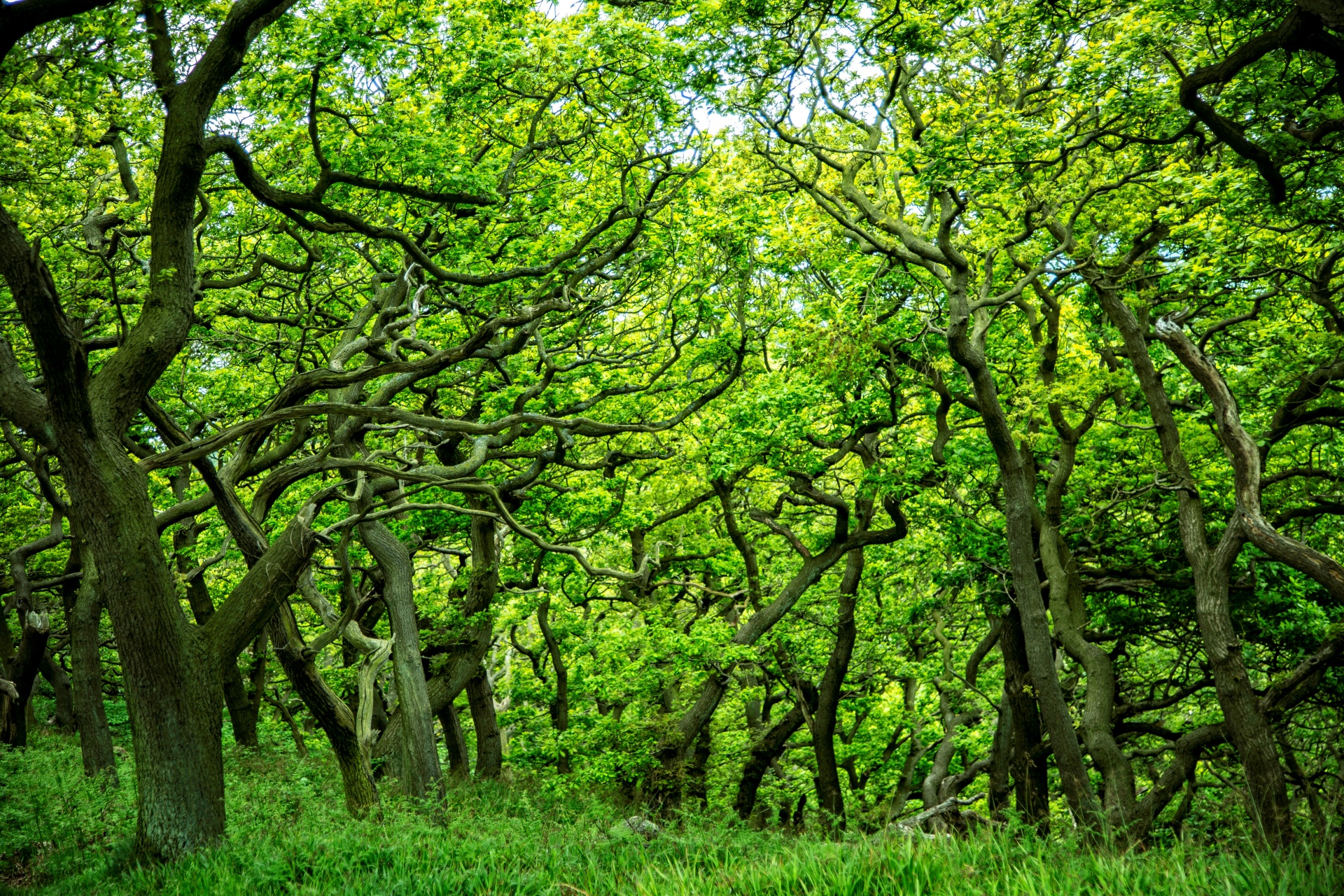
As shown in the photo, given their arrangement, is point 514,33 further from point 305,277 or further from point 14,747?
point 14,747

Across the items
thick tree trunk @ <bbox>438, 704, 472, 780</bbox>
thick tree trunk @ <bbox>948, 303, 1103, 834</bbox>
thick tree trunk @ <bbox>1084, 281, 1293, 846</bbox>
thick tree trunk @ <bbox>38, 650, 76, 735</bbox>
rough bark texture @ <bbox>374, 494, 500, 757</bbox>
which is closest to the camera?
thick tree trunk @ <bbox>1084, 281, 1293, 846</bbox>

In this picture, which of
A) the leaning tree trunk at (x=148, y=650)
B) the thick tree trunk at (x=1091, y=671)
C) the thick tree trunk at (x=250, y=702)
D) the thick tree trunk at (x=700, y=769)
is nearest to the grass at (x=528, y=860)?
the leaning tree trunk at (x=148, y=650)

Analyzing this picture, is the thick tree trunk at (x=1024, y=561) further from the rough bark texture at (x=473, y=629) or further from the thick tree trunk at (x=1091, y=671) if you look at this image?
the rough bark texture at (x=473, y=629)

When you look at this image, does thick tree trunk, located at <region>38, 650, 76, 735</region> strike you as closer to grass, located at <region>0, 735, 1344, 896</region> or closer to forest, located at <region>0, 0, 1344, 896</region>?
forest, located at <region>0, 0, 1344, 896</region>

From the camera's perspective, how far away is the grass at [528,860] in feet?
17.4

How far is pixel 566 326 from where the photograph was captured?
1675cm

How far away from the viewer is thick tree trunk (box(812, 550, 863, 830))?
1905 centimetres

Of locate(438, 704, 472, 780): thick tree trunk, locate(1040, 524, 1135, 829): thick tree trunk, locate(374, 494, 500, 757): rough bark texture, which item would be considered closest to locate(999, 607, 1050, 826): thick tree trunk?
locate(1040, 524, 1135, 829): thick tree trunk

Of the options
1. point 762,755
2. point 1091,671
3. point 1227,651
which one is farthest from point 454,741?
point 1227,651

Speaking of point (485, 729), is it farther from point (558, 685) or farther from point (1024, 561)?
point (1024, 561)

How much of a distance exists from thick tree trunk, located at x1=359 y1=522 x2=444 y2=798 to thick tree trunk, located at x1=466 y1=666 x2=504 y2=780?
3.74m

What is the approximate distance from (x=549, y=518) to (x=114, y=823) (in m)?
10.2

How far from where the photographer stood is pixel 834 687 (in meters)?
19.3

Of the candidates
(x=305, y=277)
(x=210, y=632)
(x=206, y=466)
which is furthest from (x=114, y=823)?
(x=305, y=277)
